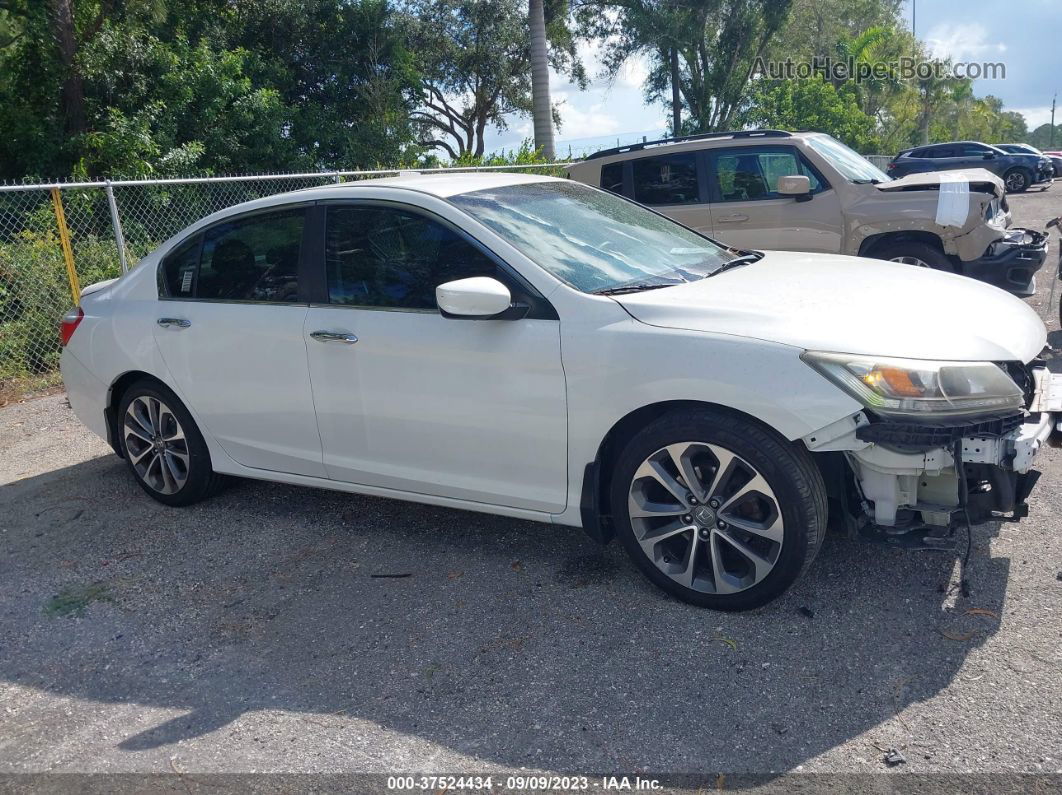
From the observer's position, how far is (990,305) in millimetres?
4039

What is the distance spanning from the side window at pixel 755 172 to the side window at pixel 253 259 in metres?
5.78

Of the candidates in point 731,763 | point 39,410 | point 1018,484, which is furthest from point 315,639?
point 39,410

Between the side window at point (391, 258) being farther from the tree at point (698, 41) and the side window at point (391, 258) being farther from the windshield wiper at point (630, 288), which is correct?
the tree at point (698, 41)

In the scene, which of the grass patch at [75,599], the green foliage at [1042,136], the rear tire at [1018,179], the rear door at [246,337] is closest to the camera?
the grass patch at [75,599]

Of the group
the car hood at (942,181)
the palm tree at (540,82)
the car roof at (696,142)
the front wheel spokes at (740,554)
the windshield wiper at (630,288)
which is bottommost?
the front wheel spokes at (740,554)

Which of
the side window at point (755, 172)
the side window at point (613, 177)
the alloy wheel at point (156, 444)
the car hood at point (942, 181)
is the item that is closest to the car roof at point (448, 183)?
the alloy wheel at point (156, 444)

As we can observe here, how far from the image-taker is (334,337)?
4.39 meters

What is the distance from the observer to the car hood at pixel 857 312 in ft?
11.3

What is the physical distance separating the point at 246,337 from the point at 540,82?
14960 mm

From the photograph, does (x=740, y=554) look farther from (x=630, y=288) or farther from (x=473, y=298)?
(x=473, y=298)

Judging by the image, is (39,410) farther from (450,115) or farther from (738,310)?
(450,115)

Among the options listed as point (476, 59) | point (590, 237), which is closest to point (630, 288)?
point (590, 237)

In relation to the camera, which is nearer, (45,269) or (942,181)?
(942,181)

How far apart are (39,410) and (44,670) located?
490 cm
